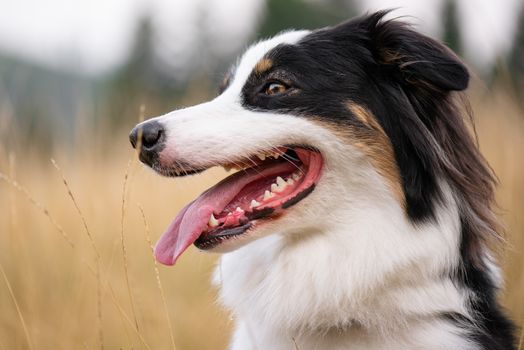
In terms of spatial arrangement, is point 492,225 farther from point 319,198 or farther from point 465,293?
point 319,198

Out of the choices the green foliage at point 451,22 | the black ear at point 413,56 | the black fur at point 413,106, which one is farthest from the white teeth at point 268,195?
the green foliage at point 451,22

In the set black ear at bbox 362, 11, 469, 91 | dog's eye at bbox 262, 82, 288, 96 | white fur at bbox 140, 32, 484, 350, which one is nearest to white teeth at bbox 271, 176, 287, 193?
white fur at bbox 140, 32, 484, 350

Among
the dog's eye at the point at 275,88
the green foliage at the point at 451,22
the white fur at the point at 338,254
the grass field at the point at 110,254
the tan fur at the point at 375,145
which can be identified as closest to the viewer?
the white fur at the point at 338,254

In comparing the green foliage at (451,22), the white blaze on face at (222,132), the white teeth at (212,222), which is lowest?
the green foliage at (451,22)

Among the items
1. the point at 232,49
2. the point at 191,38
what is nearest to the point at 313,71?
the point at 232,49

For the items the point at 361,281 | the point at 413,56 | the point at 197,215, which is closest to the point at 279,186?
the point at 197,215

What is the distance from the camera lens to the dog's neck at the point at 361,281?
2.36m

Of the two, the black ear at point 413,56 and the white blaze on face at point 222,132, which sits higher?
the black ear at point 413,56

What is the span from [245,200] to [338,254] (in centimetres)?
42

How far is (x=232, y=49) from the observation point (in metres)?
26.5

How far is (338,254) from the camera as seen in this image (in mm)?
2475

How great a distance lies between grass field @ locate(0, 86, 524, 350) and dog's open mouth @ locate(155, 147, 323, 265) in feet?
1.72

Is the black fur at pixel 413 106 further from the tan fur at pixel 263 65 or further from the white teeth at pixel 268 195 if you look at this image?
the white teeth at pixel 268 195

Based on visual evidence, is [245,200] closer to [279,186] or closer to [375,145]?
[279,186]
